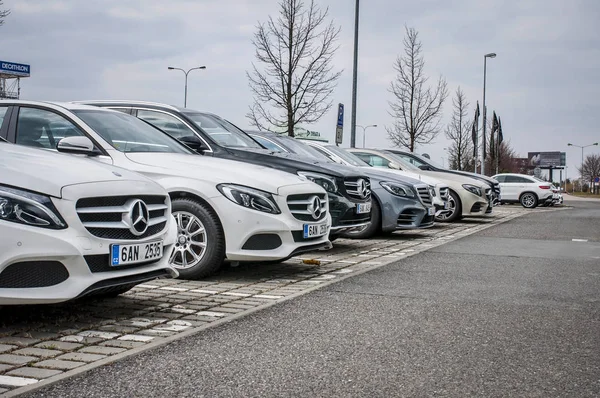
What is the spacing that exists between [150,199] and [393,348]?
2190mm

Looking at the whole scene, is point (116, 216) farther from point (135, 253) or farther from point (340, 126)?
point (340, 126)

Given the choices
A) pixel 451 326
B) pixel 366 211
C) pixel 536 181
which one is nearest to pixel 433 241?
pixel 366 211

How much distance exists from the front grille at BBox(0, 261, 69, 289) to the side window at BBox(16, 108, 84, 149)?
99.3 inches

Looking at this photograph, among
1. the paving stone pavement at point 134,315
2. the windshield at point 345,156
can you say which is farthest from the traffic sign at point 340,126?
the paving stone pavement at point 134,315

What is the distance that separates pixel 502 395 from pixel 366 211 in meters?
6.84

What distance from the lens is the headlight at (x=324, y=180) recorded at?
9895 millimetres

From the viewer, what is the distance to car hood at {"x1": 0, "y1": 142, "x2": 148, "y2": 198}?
5.04 meters

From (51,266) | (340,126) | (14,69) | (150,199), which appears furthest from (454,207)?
(14,69)

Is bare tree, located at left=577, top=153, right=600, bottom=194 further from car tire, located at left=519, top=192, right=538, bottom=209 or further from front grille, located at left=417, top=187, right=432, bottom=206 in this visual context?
front grille, located at left=417, top=187, right=432, bottom=206

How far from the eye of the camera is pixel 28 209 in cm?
493

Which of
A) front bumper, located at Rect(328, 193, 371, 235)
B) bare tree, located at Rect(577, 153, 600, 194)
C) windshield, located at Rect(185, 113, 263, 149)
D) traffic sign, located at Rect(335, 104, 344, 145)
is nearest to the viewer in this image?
windshield, located at Rect(185, 113, 263, 149)

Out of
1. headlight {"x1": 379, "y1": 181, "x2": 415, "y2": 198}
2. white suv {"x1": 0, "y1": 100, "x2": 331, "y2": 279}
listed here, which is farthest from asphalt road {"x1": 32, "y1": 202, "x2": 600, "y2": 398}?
headlight {"x1": 379, "y1": 181, "x2": 415, "y2": 198}

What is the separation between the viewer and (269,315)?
595 centimetres

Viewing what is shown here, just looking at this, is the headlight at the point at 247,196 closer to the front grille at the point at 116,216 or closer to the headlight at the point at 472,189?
the front grille at the point at 116,216
